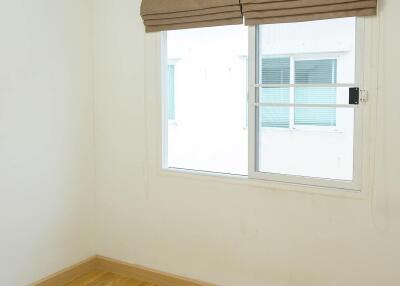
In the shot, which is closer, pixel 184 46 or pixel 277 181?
pixel 277 181

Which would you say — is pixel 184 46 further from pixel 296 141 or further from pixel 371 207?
pixel 371 207

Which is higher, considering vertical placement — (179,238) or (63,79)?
(63,79)

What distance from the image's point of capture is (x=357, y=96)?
247cm

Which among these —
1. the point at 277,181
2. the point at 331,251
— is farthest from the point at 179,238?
the point at 331,251

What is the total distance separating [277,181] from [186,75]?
187 cm

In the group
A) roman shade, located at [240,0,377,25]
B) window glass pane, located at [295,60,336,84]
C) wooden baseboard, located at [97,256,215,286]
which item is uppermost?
roman shade, located at [240,0,377,25]

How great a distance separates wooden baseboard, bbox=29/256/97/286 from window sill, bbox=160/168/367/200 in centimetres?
100

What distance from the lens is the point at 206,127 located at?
4.67 metres

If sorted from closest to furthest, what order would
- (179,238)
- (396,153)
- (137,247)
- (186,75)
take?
(396,153) → (179,238) → (137,247) → (186,75)

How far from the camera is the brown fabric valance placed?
2.43m

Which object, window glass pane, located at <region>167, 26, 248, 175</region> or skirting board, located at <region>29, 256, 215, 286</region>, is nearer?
skirting board, located at <region>29, 256, 215, 286</region>

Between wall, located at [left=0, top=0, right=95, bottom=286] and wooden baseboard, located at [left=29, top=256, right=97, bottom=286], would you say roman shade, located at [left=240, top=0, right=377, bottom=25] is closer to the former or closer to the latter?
wall, located at [left=0, top=0, right=95, bottom=286]

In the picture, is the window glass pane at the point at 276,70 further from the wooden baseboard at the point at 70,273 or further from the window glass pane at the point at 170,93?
the wooden baseboard at the point at 70,273

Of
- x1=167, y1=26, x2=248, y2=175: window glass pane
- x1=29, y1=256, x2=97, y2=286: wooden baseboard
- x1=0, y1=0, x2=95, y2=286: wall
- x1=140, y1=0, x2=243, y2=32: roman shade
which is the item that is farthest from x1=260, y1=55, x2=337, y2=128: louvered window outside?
x1=29, y1=256, x2=97, y2=286: wooden baseboard
